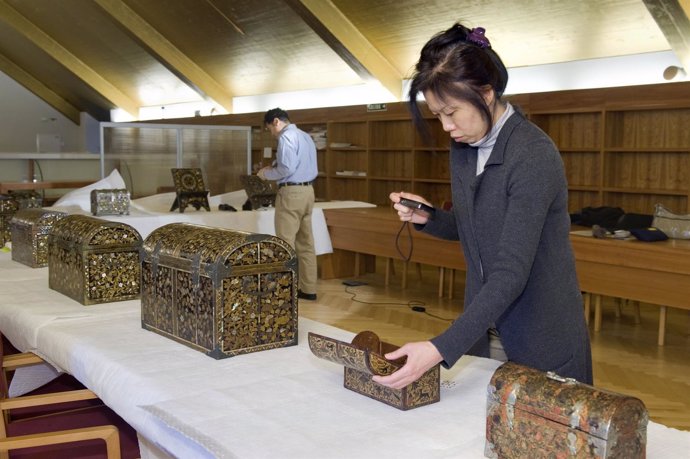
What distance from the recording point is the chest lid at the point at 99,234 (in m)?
2.16

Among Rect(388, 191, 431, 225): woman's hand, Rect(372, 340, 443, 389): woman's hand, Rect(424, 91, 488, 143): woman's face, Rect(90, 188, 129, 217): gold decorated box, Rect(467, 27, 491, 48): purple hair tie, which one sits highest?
Rect(467, 27, 491, 48): purple hair tie

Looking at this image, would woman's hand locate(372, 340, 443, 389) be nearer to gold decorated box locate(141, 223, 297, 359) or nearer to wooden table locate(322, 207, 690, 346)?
gold decorated box locate(141, 223, 297, 359)

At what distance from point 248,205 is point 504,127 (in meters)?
4.83

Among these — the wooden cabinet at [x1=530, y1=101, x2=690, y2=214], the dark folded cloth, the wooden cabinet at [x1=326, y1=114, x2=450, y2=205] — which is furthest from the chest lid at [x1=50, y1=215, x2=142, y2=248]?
the wooden cabinet at [x1=326, y1=114, x2=450, y2=205]

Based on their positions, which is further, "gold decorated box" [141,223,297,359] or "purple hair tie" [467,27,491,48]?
"gold decorated box" [141,223,297,359]

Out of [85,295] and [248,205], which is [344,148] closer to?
[248,205]

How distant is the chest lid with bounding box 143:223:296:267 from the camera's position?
162cm

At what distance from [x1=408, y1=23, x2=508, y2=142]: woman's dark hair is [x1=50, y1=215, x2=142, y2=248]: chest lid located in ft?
3.93

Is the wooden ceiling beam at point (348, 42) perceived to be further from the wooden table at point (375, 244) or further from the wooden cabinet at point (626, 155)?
the wooden cabinet at point (626, 155)

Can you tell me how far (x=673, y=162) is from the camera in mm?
6258

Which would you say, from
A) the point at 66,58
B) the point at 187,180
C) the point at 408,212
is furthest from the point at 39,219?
the point at 66,58

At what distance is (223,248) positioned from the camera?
1.63 metres

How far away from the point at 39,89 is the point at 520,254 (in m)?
16.2

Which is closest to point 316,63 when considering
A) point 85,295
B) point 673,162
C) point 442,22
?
point 442,22
